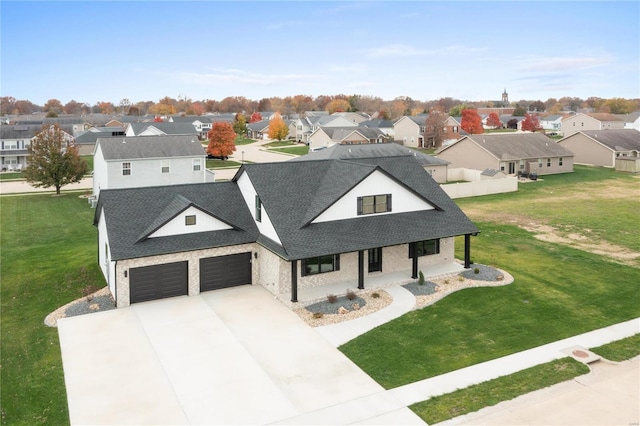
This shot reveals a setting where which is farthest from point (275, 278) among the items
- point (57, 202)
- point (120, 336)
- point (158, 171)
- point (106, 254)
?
point (57, 202)

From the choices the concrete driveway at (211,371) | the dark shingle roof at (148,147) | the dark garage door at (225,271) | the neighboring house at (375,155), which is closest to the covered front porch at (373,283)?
the concrete driveway at (211,371)

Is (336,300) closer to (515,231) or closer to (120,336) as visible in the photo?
(120,336)

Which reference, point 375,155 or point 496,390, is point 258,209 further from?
point 375,155

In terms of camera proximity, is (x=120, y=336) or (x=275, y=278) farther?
(x=275, y=278)

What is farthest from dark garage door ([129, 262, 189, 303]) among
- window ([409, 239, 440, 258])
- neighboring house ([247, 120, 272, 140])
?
neighboring house ([247, 120, 272, 140])

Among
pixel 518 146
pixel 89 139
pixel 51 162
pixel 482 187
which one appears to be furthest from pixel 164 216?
pixel 89 139
